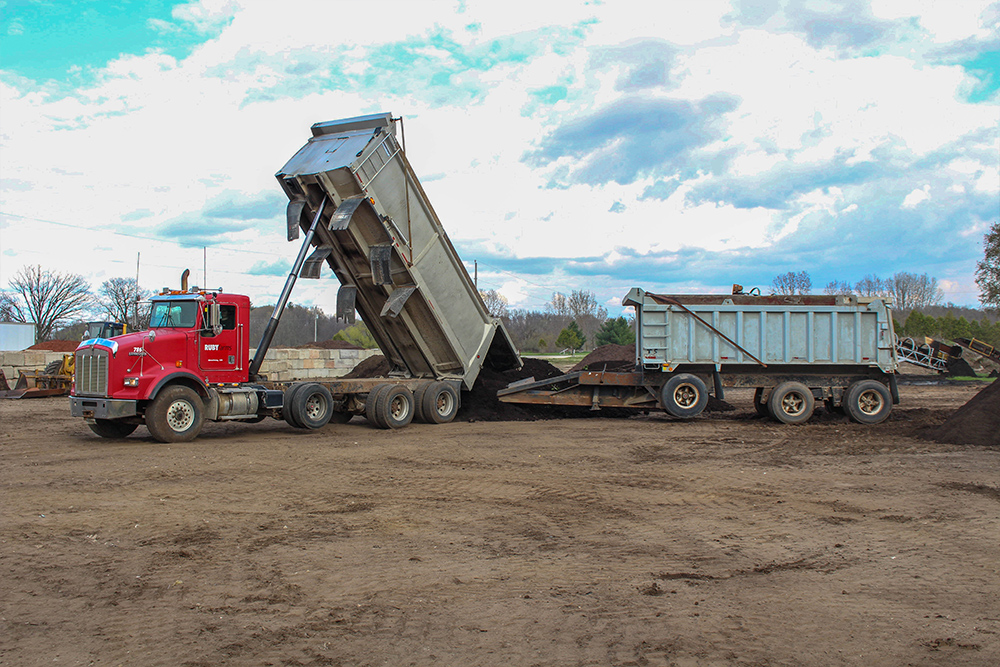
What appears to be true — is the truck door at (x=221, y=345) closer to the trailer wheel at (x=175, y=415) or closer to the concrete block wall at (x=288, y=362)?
the trailer wheel at (x=175, y=415)

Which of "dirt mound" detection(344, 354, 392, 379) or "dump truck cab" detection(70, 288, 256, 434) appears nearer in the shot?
"dump truck cab" detection(70, 288, 256, 434)

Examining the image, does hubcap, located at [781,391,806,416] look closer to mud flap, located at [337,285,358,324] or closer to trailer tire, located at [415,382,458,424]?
trailer tire, located at [415,382,458,424]

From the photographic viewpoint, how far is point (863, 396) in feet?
49.8

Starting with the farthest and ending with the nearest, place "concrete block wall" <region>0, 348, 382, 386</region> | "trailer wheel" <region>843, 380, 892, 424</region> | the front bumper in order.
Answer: "concrete block wall" <region>0, 348, 382, 386</region>, "trailer wheel" <region>843, 380, 892, 424</region>, the front bumper

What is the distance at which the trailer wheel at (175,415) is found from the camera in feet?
38.4

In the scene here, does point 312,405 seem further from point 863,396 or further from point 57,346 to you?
point 57,346

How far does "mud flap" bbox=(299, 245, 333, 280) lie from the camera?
13.4 meters

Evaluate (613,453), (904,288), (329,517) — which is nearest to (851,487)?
(613,453)

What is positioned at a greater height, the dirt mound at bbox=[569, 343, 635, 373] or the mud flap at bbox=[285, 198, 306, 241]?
the mud flap at bbox=[285, 198, 306, 241]

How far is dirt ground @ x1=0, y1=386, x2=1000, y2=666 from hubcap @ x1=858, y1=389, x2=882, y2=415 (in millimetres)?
4003

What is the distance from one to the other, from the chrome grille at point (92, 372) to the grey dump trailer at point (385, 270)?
2.41 metres

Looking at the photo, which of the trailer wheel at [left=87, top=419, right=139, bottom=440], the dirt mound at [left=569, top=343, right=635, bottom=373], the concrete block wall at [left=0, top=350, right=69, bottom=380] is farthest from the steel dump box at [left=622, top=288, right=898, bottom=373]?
the concrete block wall at [left=0, top=350, right=69, bottom=380]

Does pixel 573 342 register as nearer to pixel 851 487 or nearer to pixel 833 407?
pixel 833 407

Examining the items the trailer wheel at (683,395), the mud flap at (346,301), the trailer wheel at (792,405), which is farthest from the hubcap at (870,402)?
the mud flap at (346,301)
